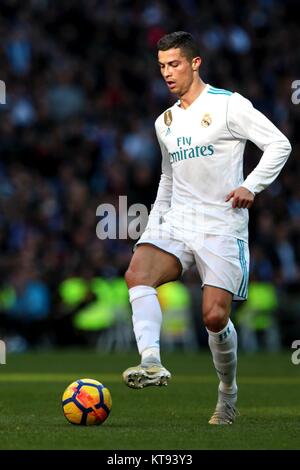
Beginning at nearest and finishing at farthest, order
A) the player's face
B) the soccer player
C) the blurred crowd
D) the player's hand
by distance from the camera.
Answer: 1. the player's hand
2. the soccer player
3. the player's face
4. the blurred crowd

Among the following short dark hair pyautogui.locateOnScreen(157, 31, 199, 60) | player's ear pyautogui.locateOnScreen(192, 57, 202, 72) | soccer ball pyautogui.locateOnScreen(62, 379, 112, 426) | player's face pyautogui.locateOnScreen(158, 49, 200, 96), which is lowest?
soccer ball pyautogui.locateOnScreen(62, 379, 112, 426)

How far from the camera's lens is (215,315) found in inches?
297

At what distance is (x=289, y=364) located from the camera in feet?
52.9

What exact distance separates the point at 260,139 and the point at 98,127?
14553 millimetres

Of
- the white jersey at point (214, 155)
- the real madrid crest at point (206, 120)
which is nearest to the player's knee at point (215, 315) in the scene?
the white jersey at point (214, 155)

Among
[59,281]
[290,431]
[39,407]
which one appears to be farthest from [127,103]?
[290,431]

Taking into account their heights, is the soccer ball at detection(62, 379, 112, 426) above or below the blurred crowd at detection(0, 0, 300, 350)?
below

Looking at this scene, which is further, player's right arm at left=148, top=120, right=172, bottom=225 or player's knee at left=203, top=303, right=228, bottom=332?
player's right arm at left=148, top=120, right=172, bottom=225

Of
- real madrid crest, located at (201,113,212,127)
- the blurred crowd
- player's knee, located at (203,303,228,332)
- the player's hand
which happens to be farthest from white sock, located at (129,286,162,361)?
the blurred crowd

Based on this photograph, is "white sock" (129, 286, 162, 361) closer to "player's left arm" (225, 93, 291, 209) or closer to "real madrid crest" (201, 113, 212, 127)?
"player's left arm" (225, 93, 291, 209)

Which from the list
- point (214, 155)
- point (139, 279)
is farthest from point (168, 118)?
point (139, 279)

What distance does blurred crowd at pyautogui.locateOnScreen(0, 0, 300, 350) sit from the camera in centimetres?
2056
